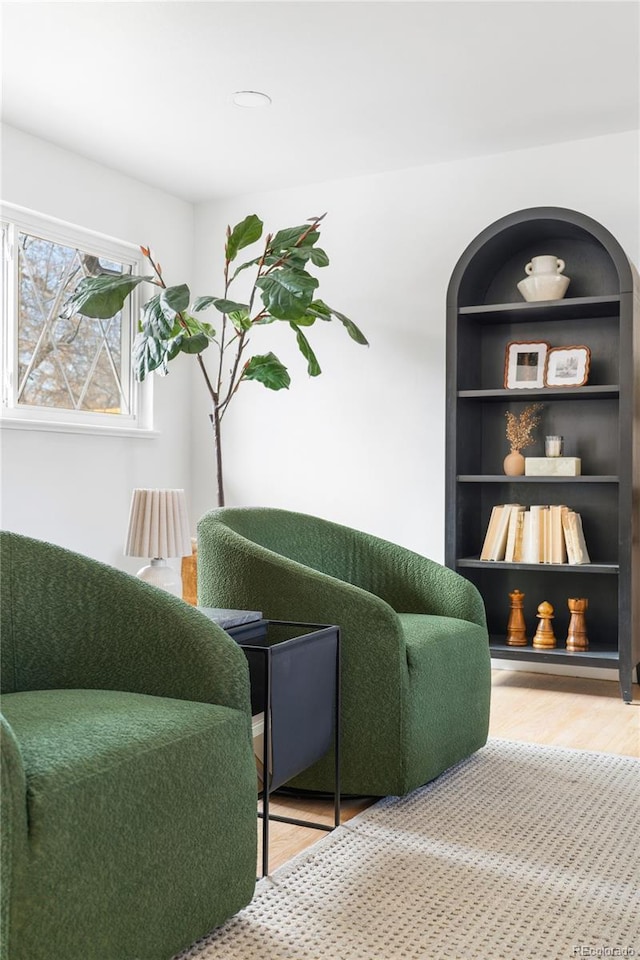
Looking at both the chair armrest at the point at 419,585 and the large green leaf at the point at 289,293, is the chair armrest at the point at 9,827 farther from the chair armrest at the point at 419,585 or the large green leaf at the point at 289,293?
the large green leaf at the point at 289,293

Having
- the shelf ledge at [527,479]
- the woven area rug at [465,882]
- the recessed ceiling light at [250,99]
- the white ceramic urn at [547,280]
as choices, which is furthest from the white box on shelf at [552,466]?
the recessed ceiling light at [250,99]

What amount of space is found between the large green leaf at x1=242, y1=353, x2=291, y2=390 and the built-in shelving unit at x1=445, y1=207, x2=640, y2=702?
80cm

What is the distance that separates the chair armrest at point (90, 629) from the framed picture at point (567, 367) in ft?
8.22

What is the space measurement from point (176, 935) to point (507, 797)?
116 centimetres

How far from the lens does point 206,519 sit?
258 centimetres

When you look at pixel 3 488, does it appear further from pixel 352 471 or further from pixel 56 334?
pixel 352 471

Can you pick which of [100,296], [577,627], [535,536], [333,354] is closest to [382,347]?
[333,354]

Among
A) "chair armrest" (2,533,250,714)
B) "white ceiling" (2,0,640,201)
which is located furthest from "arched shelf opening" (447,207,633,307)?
"chair armrest" (2,533,250,714)

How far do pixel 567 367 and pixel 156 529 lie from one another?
6.00ft

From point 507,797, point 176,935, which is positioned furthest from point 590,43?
point 176,935

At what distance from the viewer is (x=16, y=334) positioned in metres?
4.03

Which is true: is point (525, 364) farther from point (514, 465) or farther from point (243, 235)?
point (243, 235)

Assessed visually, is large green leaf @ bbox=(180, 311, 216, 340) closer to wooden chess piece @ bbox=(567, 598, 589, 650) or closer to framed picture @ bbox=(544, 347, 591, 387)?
framed picture @ bbox=(544, 347, 591, 387)

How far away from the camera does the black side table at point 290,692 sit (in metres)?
1.92
